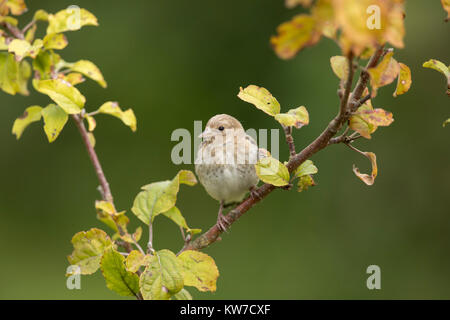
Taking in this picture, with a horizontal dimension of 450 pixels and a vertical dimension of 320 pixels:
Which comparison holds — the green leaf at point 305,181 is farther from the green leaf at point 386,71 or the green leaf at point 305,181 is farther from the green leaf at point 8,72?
the green leaf at point 8,72

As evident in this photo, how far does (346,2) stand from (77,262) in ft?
3.57

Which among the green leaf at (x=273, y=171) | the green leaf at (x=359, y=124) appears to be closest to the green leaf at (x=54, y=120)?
the green leaf at (x=273, y=171)

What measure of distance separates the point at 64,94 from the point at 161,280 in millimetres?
650

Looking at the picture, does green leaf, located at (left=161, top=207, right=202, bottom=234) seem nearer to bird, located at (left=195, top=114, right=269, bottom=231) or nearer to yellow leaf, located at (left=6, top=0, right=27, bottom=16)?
bird, located at (left=195, top=114, right=269, bottom=231)

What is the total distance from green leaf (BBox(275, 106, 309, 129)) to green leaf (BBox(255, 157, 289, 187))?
114mm

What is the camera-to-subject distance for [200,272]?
1416 mm

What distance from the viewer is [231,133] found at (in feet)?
8.65

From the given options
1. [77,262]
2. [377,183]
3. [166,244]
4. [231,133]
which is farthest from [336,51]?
[77,262]

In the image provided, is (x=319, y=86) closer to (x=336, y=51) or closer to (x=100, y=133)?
(x=336, y=51)

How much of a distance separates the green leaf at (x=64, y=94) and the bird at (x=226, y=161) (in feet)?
3.24

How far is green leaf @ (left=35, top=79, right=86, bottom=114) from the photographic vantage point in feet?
5.11

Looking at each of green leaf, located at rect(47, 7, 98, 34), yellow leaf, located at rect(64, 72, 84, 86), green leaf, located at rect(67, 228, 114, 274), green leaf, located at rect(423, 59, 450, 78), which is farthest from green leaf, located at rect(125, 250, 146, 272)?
green leaf, located at rect(423, 59, 450, 78)

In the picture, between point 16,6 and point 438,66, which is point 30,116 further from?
point 438,66

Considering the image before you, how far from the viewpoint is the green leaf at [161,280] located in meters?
1.33
